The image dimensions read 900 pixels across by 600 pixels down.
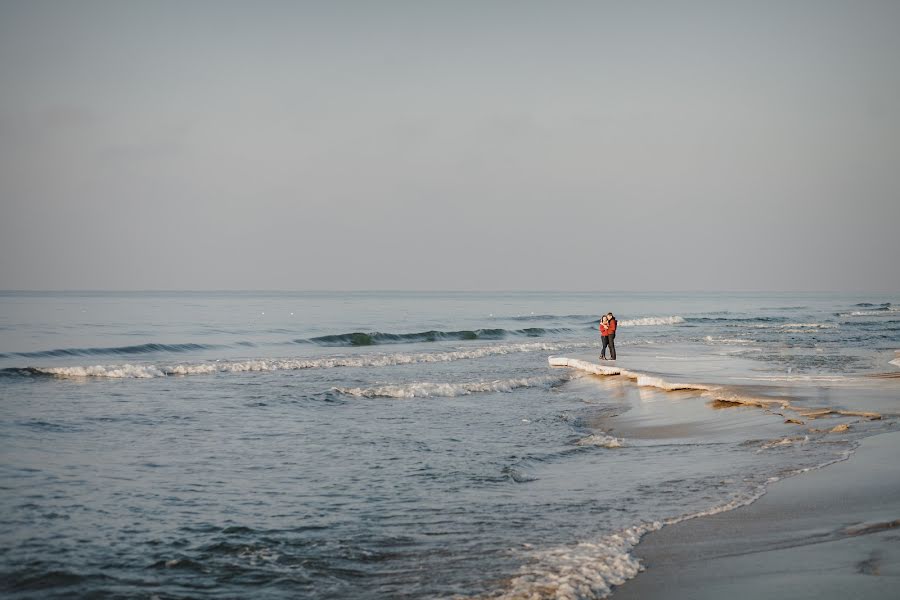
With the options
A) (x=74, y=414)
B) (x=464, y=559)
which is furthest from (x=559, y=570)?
(x=74, y=414)

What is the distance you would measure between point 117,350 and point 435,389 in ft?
67.0

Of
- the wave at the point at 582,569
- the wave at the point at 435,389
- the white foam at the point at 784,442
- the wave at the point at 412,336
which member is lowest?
the wave at the point at 412,336

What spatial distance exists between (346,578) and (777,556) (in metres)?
3.41

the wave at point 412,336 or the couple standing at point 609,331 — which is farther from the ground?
the couple standing at point 609,331

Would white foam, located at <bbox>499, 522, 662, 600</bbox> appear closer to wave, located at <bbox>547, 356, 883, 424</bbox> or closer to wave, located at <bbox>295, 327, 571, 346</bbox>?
wave, located at <bbox>547, 356, 883, 424</bbox>

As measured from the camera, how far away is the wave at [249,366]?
24797 mm

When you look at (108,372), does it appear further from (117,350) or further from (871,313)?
(871,313)

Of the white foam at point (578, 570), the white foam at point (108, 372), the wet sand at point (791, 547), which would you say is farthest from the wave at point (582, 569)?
the white foam at point (108, 372)

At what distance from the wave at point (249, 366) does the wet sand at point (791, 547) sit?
844 inches

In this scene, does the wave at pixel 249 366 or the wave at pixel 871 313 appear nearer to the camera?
the wave at pixel 249 366

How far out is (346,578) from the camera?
5.95 metres

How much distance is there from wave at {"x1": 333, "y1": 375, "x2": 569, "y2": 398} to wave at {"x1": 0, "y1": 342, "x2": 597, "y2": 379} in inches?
308

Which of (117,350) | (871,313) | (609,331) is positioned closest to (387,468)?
(609,331)

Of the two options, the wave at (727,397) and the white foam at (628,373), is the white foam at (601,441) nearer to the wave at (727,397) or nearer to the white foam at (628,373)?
the wave at (727,397)
